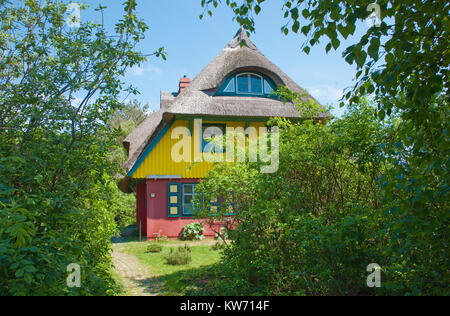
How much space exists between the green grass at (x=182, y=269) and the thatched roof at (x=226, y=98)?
361cm

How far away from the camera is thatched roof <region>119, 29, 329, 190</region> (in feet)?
43.1

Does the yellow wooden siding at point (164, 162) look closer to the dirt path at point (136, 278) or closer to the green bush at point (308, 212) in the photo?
the dirt path at point (136, 278)

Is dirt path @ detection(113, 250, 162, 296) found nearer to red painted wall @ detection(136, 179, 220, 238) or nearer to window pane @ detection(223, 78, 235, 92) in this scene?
red painted wall @ detection(136, 179, 220, 238)

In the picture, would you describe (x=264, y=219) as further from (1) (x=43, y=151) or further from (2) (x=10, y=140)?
(2) (x=10, y=140)

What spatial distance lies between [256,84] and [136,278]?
402 inches

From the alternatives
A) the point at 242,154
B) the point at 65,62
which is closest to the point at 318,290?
the point at 242,154

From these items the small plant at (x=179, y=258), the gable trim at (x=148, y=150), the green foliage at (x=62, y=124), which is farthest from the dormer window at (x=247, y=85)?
the green foliage at (x=62, y=124)

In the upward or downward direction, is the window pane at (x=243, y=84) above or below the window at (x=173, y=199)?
above

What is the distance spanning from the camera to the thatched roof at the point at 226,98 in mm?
13141

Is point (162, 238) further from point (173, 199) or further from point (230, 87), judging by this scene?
point (230, 87)

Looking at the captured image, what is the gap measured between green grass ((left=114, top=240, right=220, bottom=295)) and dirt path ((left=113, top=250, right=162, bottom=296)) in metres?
0.15

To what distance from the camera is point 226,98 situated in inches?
555

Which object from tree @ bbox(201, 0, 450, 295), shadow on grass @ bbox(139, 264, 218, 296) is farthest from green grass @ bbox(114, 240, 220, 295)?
tree @ bbox(201, 0, 450, 295)

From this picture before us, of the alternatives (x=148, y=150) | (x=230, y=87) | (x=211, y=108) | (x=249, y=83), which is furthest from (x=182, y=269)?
(x=249, y=83)
